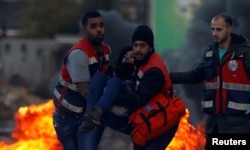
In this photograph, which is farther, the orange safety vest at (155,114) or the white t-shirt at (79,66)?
the white t-shirt at (79,66)

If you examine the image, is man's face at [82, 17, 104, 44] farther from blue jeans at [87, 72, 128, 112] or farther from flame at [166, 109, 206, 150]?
flame at [166, 109, 206, 150]

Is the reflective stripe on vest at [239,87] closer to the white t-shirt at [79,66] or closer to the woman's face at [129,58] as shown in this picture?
the woman's face at [129,58]

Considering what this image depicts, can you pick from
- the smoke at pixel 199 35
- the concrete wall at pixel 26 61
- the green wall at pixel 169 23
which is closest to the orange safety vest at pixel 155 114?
the smoke at pixel 199 35

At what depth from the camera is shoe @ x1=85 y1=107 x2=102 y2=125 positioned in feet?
20.4

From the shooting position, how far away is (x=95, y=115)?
20.4 feet

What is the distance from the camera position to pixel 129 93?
6.34 metres

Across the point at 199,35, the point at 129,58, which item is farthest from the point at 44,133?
the point at 199,35

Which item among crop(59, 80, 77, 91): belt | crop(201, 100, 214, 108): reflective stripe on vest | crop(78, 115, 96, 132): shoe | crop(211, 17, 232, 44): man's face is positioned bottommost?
crop(78, 115, 96, 132): shoe

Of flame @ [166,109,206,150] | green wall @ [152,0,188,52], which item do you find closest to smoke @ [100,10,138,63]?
green wall @ [152,0,188,52]

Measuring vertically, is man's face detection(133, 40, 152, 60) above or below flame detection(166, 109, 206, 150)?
above

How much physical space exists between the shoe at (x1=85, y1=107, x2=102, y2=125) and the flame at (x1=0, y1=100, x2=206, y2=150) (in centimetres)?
133

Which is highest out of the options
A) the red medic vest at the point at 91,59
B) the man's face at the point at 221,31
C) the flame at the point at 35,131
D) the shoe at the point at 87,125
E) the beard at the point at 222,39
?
the man's face at the point at 221,31

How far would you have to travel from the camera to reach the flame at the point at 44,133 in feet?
24.6

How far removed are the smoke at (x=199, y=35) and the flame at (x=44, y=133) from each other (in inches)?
78.6
